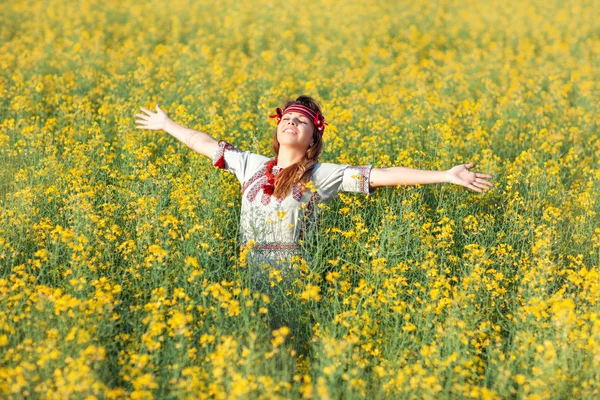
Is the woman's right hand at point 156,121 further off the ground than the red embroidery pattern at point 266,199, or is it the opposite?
the woman's right hand at point 156,121

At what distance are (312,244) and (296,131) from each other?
76cm

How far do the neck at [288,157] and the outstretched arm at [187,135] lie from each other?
53cm

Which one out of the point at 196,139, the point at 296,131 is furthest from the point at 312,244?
the point at 196,139

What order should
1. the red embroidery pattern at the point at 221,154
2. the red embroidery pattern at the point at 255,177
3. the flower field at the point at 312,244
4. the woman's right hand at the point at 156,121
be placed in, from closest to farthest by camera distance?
the flower field at the point at 312,244
the red embroidery pattern at the point at 255,177
the red embroidery pattern at the point at 221,154
the woman's right hand at the point at 156,121

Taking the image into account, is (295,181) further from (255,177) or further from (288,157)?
(255,177)

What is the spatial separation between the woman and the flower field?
199mm

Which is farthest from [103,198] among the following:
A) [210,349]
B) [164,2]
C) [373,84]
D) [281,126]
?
[164,2]

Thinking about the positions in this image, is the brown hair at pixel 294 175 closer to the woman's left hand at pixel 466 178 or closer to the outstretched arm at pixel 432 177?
the outstretched arm at pixel 432 177

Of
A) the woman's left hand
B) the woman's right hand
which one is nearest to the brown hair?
the woman's left hand

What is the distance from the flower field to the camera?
3352 millimetres

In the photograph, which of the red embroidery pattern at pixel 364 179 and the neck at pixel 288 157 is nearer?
the red embroidery pattern at pixel 364 179

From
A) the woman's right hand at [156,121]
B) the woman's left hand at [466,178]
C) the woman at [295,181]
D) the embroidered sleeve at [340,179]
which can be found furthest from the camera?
the woman's right hand at [156,121]

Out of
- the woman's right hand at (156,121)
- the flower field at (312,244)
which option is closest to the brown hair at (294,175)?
the flower field at (312,244)

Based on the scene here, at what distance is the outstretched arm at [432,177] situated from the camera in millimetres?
4227
